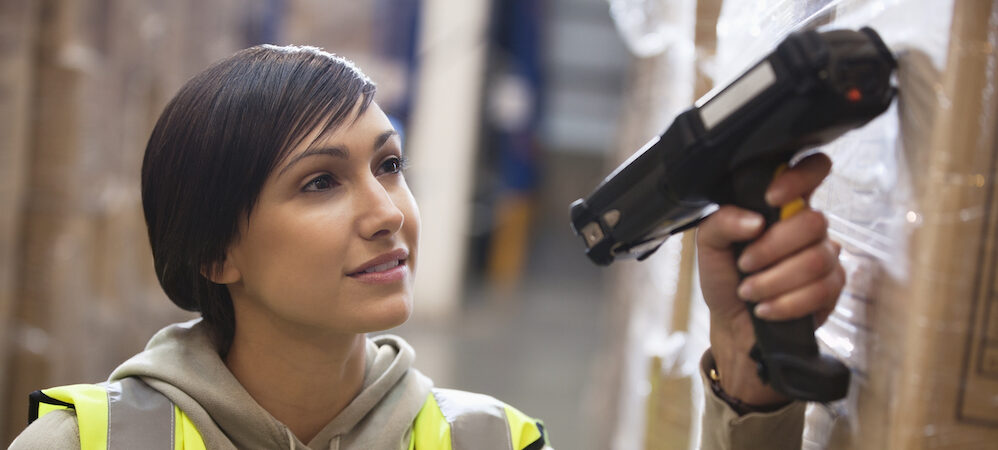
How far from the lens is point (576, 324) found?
9680mm

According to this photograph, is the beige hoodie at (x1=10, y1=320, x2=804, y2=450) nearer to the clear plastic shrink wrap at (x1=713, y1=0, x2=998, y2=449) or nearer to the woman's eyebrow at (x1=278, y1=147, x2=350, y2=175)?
the clear plastic shrink wrap at (x1=713, y1=0, x2=998, y2=449)

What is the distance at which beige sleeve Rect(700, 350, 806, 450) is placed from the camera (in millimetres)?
1306

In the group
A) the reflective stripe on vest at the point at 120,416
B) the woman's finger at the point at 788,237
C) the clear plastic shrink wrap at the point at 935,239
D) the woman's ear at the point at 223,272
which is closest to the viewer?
the clear plastic shrink wrap at the point at 935,239

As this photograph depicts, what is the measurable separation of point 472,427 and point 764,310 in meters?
0.67

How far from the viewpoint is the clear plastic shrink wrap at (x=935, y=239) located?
3.34ft

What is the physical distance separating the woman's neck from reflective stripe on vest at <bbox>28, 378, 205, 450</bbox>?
173 mm

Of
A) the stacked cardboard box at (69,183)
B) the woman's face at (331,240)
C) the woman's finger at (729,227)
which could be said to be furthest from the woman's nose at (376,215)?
the stacked cardboard box at (69,183)

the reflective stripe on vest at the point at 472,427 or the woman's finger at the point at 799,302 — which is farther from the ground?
the woman's finger at the point at 799,302

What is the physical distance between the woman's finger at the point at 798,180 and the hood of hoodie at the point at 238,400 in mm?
823

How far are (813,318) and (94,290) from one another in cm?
474

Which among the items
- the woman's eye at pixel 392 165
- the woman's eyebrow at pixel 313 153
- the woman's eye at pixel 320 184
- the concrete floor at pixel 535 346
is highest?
the woman's eyebrow at pixel 313 153

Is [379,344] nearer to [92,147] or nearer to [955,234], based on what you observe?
[955,234]

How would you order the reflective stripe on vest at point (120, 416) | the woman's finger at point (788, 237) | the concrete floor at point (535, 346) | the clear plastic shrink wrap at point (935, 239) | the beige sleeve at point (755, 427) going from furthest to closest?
the concrete floor at point (535, 346) < the reflective stripe on vest at point (120, 416) < the beige sleeve at point (755, 427) < the woman's finger at point (788, 237) < the clear plastic shrink wrap at point (935, 239)

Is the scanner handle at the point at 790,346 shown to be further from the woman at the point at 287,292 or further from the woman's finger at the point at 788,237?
the woman at the point at 287,292
